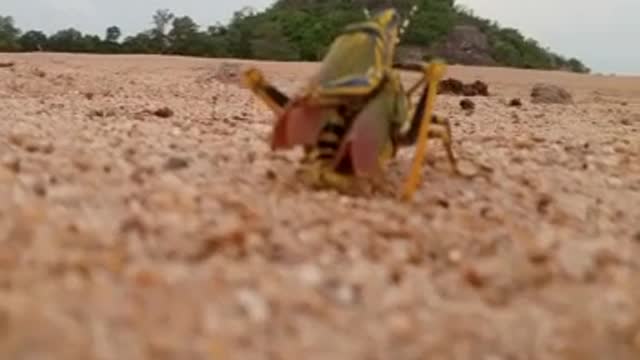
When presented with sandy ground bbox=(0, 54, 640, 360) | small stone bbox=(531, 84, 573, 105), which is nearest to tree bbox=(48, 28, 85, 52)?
small stone bbox=(531, 84, 573, 105)

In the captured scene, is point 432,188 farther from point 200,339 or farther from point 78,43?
point 78,43

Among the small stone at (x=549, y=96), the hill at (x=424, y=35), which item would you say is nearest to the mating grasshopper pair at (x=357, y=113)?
the small stone at (x=549, y=96)

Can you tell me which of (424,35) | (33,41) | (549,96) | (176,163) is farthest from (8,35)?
(176,163)

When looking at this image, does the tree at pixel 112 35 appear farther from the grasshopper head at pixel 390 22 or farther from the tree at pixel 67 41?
the grasshopper head at pixel 390 22

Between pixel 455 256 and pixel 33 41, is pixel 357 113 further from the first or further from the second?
pixel 33 41

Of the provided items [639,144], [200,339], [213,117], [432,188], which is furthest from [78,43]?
[200,339]

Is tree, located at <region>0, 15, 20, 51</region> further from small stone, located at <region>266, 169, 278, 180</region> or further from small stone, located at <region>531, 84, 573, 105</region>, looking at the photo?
small stone, located at <region>266, 169, 278, 180</region>

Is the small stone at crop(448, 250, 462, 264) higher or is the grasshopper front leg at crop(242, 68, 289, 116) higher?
the grasshopper front leg at crop(242, 68, 289, 116)
